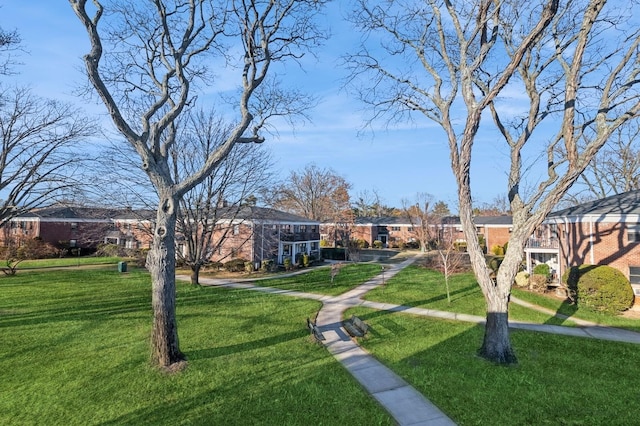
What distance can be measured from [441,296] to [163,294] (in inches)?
533

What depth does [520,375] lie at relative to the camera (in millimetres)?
7992

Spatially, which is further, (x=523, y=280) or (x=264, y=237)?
(x=264, y=237)

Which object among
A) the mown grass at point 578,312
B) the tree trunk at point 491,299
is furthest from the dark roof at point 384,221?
the tree trunk at point 491,299

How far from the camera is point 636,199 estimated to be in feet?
57.4

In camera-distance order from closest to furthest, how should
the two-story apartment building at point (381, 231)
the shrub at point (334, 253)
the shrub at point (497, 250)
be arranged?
the shrub at point (497, 250) → the shrub at point (334, 253) → the two-story apartment building at point (381, 231)

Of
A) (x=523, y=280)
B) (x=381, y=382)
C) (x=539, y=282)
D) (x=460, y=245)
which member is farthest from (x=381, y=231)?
(x=381, y=382)

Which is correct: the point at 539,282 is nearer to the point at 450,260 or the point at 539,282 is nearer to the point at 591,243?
the point at 591,243

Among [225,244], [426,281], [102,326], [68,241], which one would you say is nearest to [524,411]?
[102,326]

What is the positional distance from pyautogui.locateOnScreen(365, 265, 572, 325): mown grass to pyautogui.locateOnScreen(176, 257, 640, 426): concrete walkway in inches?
26.9

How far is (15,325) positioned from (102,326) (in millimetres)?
2807

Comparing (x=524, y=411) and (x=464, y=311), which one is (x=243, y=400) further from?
(x=464, y=311)

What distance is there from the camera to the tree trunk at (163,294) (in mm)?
8078

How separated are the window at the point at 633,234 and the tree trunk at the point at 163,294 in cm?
1904

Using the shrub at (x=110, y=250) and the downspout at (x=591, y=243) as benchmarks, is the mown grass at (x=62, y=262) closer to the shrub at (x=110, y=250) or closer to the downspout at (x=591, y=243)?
the shrub at (x=110, y=250)
